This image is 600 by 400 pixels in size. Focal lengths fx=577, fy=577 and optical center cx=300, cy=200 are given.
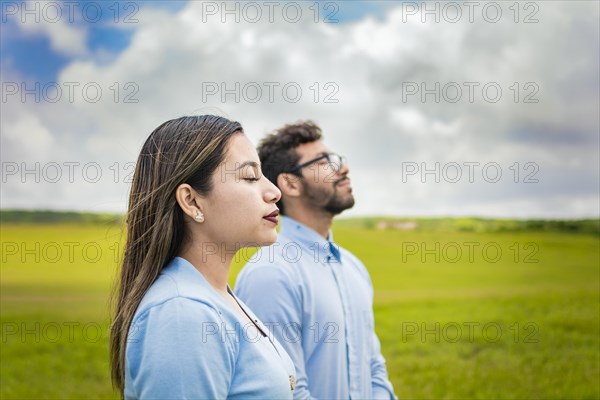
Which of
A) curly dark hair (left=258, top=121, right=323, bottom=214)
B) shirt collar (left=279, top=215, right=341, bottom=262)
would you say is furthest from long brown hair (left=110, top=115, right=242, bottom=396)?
curly dark hair (left=258, top=121, right=323, bottom=214)

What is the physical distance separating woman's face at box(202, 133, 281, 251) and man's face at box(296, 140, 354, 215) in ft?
5.22

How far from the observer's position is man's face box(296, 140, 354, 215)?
3551 millimetres

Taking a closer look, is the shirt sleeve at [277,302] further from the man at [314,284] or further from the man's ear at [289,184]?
the man's ear at [289,184]

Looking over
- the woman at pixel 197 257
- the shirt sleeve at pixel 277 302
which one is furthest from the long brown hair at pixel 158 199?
the shirt sleeve at pixel 277 302

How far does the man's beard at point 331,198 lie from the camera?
140 inches

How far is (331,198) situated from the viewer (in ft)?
11.6

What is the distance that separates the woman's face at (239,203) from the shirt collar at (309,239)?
1.47 m

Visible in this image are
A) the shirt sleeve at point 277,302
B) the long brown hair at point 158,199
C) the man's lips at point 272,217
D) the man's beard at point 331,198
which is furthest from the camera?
the man's beard at point 331,198

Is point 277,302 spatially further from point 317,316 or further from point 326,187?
point 326,187

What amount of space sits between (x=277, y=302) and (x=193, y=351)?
1.47m

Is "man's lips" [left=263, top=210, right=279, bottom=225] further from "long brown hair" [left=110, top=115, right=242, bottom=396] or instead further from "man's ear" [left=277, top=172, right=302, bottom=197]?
"man's ear" [left=277, top=172, right=302, bottom=197]

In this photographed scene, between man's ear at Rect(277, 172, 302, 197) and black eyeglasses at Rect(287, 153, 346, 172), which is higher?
black eyeglasses at Rect(287, 153, 346, 172)

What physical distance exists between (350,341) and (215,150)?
1699 mm

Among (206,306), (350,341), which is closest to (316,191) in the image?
(350,341)
